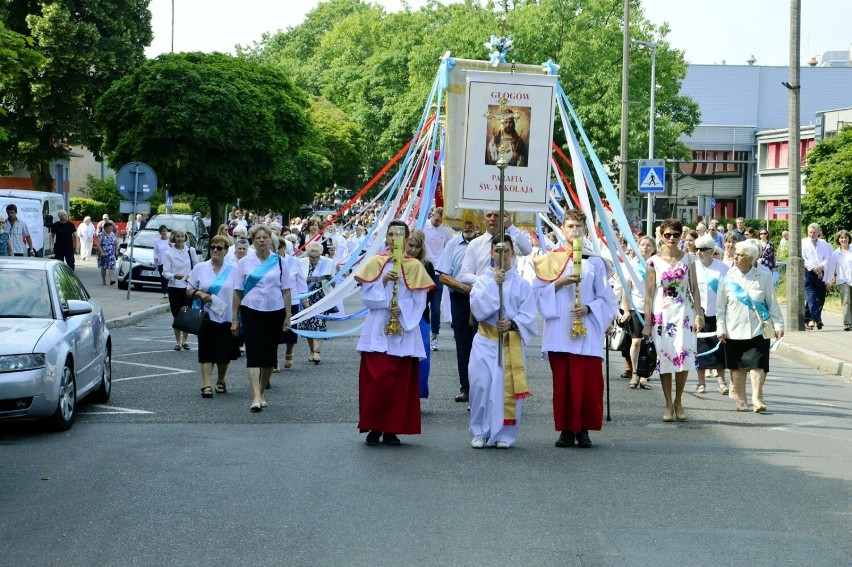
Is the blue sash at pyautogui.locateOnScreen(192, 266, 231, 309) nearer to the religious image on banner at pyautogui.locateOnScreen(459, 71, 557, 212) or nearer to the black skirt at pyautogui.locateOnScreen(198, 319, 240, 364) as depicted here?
the black skirt at pyautogui.locateOnScreen(198, 319, 240, 364)

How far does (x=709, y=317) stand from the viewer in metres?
14.5

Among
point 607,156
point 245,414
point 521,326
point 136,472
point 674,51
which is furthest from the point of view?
point 674,51

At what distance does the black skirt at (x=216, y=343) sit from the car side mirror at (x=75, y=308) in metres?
1.97

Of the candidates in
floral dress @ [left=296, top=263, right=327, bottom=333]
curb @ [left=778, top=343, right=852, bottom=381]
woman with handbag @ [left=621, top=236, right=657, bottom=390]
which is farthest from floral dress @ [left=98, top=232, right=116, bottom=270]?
woman with handbag @ [left=621, top=236, right=657, bottom=390]

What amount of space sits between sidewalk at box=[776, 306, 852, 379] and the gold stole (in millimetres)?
7373

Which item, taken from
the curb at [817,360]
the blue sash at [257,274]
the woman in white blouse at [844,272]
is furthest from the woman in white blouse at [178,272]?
the woman in white blouse at [844,272]

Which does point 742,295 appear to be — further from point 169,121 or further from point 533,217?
point 169,121

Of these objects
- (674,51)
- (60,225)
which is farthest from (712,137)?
(60,225)

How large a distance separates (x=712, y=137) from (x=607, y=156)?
114 feet

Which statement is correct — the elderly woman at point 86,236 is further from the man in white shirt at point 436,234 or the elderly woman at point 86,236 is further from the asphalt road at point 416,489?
the asphalt road at point 416,489

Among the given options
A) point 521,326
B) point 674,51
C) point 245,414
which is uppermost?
point 674,51

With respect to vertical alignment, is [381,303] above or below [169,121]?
below

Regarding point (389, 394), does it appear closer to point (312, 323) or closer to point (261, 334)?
point (261, 334)

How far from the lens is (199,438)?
407 inches
